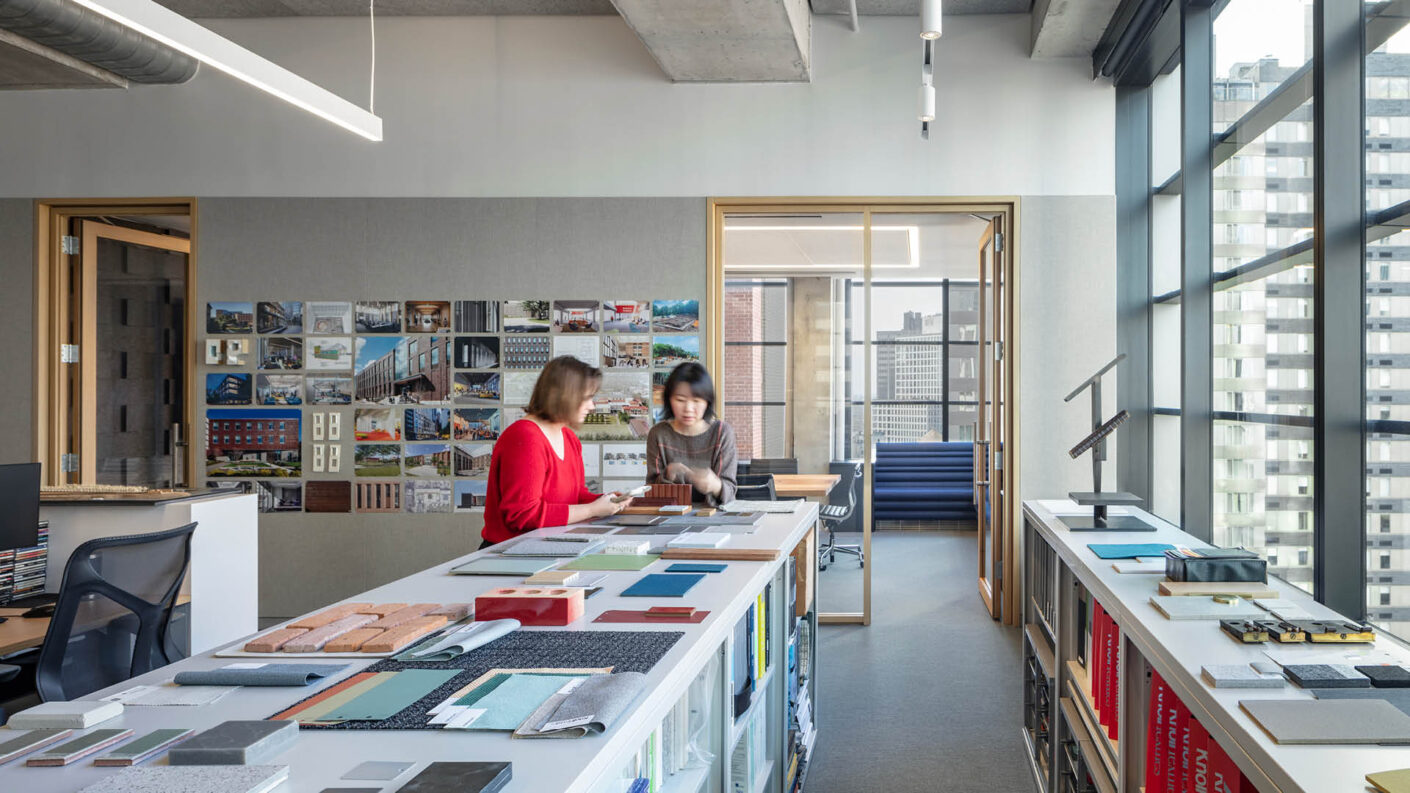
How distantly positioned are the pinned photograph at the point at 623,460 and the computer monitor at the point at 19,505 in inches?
120

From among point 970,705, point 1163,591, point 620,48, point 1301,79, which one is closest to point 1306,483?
point 1163,591

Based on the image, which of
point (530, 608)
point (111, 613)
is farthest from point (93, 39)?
point (530, 608)

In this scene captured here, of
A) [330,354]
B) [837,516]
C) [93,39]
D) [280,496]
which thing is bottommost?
[837,516]

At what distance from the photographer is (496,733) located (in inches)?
52.7

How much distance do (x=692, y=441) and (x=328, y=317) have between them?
9.07 ft

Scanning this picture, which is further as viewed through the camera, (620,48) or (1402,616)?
(620,48)

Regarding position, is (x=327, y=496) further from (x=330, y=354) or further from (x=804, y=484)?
(x=804, y=484)

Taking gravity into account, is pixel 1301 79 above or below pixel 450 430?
above

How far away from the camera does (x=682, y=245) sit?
574cm

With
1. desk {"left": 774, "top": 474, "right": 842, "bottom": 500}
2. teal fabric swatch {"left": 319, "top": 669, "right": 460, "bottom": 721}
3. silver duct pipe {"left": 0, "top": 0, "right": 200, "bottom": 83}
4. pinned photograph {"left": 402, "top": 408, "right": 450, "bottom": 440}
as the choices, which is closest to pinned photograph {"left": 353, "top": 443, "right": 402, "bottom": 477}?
pinned photograph {"left": 402, "top": 408, "right": 450, "bottom": 440}

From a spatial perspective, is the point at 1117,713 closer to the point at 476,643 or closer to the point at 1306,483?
the point at 1306,483

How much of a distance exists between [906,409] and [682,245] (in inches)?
219

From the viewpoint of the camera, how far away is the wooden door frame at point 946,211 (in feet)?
18.5

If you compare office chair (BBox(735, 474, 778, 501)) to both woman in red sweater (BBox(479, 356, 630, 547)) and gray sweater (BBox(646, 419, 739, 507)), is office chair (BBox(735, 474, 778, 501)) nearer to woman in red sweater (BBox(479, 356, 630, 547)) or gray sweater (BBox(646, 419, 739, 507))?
gray sweater (BBox(646, 419, 739, 507))
